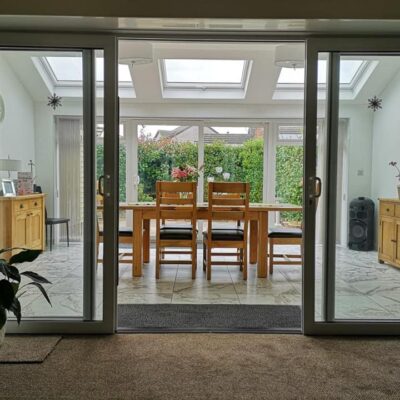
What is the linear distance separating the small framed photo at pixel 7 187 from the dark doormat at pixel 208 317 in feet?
4.09

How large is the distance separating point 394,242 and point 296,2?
198 centimetres

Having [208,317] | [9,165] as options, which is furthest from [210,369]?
[9,165]

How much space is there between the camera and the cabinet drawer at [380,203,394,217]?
11.0ft

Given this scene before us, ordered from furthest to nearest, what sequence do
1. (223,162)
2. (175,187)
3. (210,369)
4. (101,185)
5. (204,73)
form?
(223,162) → (204,73) → (175,187) → (101,185) → (210,369)

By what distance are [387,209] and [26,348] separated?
2872mm

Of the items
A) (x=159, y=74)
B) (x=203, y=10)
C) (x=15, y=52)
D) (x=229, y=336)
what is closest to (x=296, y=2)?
(x=203, y=10)

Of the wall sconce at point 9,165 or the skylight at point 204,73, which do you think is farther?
the skylight at point 204,73

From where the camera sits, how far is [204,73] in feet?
20.7

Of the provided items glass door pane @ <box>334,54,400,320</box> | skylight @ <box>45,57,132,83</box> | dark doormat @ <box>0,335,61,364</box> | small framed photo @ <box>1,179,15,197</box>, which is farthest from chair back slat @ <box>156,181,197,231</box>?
dark doormat @ <box>0,335,61,364</box>

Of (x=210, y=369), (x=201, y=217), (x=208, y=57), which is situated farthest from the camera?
(x=208, y=57)

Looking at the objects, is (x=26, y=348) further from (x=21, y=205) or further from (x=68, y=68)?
(x=68, y=68)

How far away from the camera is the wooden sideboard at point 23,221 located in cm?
303

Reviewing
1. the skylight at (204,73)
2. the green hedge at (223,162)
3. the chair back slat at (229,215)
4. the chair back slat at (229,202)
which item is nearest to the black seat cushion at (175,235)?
the chair back slat at (229,215)

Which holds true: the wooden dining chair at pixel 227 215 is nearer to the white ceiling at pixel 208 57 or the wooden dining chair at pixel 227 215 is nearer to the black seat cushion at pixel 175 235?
the black seat cushion at pixel 175 235
